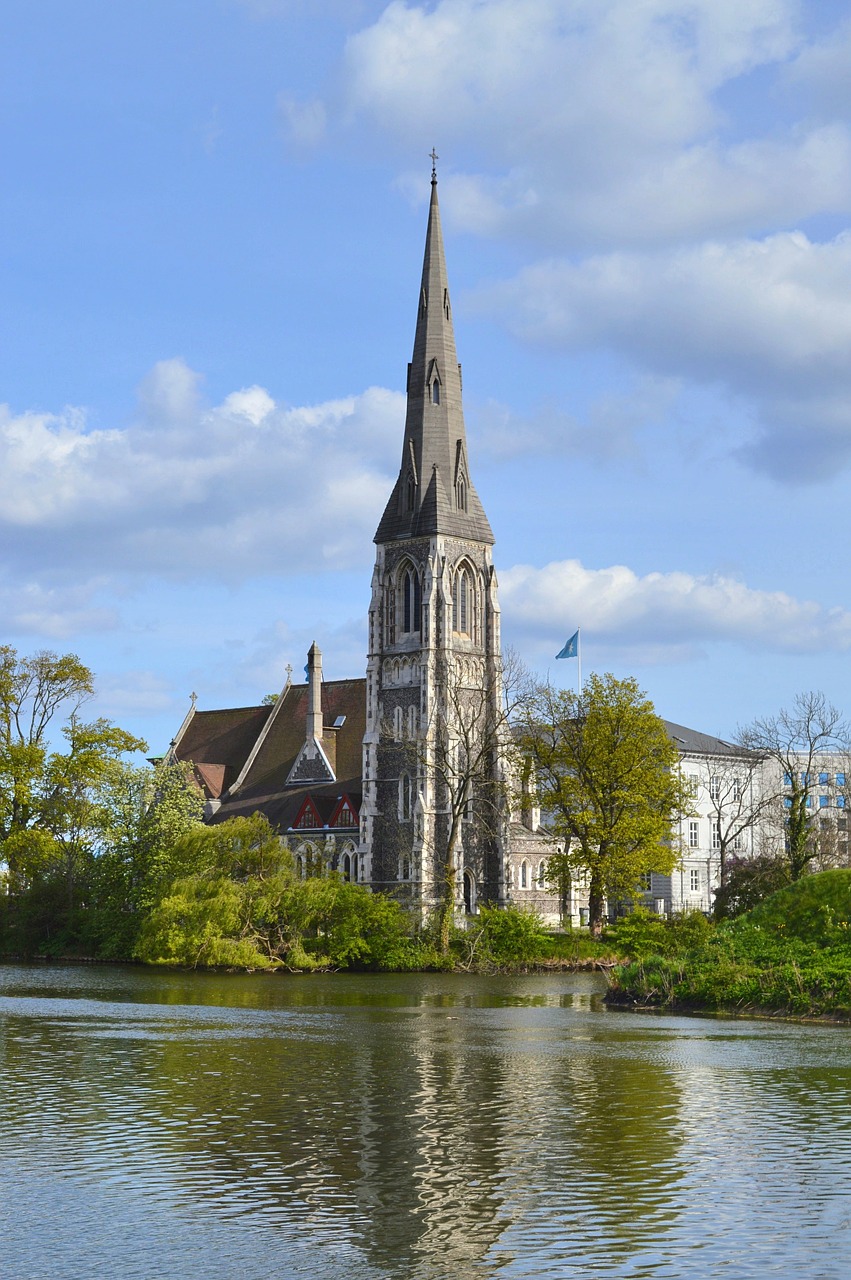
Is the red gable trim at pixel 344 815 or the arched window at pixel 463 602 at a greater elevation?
the arched window at pixel 463 602

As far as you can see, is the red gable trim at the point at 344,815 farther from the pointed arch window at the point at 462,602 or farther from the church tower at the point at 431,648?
the pointed arch window at the point at 462,602

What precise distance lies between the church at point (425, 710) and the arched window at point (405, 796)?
8cm

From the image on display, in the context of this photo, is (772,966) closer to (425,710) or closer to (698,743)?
(425,710)

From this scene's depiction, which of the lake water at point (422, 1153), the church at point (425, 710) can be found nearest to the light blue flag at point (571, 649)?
the church at point (425, 710)

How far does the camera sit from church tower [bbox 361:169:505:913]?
8912cm

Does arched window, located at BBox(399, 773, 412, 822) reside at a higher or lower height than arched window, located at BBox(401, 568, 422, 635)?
lower

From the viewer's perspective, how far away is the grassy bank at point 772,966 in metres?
38.1

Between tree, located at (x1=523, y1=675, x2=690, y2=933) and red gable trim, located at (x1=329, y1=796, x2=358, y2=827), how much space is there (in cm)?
2124

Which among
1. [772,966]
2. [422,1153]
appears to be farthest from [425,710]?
[422,1153]

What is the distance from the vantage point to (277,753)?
10550cm

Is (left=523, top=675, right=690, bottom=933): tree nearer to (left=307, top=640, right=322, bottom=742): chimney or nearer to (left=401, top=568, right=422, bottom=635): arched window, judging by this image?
(left=401, top=568, right=422, bottom=635): arched window

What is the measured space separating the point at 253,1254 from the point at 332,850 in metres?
79.4

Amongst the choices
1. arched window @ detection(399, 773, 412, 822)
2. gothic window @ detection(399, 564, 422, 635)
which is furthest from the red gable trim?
gothic window @ detection(399, 564, 422, 635)

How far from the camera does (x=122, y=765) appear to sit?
7469 centimetres
